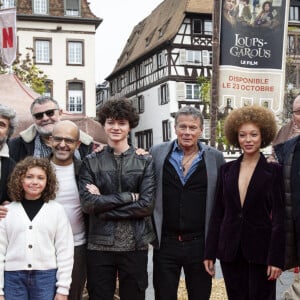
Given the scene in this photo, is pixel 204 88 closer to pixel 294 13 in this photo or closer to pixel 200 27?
pixel 200 27

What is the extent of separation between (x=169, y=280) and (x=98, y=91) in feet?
227

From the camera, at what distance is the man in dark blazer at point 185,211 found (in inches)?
187

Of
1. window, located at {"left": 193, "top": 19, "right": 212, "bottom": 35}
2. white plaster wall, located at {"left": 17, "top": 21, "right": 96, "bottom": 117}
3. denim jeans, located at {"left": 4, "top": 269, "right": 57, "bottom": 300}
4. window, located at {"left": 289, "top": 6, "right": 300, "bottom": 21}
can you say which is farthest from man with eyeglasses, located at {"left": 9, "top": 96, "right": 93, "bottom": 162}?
window, located at {"left": 289, "top": 6, "right": 300, "bottom": 21}

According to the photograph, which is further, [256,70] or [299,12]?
[299,12]

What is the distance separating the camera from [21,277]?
14.1ft

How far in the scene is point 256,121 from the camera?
457cm

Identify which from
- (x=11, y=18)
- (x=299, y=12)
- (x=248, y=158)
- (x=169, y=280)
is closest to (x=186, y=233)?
(x=169, y=280)

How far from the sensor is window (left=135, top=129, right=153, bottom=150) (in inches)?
1711

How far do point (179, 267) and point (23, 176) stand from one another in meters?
1.48

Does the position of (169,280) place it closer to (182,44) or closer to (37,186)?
(37,186)

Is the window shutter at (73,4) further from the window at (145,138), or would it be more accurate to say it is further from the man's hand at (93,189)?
the man's hand at (93,189)

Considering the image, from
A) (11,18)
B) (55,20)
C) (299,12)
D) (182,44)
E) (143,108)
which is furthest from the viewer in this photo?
(299,12)

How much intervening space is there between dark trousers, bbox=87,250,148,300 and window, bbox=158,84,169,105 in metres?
34.7

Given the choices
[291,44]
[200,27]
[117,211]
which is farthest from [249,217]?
[291,44]
